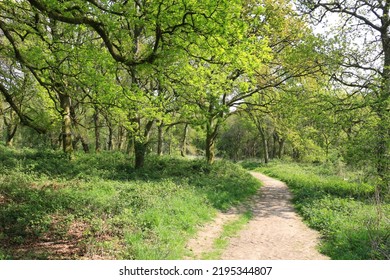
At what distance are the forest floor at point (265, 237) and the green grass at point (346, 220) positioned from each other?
1.55 ft

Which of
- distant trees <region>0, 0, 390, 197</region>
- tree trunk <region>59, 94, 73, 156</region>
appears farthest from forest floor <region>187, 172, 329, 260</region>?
tree trunk <region>59, 94, 73, 156</region>

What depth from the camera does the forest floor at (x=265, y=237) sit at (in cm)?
849

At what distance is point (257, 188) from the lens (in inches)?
789

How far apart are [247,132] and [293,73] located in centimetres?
3789

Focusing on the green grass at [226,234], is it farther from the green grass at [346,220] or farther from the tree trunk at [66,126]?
the tree trunk at [66,126]

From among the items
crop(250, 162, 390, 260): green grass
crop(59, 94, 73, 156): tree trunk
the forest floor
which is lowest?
the forest floor

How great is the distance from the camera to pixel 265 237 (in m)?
10.1

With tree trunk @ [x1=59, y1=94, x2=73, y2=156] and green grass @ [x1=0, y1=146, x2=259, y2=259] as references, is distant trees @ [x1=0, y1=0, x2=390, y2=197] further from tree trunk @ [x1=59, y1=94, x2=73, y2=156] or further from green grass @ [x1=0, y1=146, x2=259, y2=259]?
green grass @ [x1=0, y1=146, x2=259, y2=259]

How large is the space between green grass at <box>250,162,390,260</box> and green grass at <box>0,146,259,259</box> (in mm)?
3552

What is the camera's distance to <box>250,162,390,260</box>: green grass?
8.34 m

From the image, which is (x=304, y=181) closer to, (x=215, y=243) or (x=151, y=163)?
(x=151, y=163)

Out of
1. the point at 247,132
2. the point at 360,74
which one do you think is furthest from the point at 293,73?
the point at 247,132

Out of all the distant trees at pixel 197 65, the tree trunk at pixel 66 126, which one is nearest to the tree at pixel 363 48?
the distant trees at pixel 197 65

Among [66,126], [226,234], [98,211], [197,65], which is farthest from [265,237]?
[66,126]
